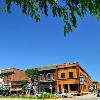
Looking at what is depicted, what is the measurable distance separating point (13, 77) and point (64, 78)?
20.5 meters

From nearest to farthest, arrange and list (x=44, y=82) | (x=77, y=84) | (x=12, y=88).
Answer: (x=77, y=84) → (x=44, y=82) → (x=12, y=88)

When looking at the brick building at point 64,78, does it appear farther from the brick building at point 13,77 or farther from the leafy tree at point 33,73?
the brick building at point 13,77

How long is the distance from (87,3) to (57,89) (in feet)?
245

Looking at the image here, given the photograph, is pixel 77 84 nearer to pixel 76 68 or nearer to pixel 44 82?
pixel 76 68

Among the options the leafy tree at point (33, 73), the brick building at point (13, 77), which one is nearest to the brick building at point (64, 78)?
the leafy tree at point (33, 73)

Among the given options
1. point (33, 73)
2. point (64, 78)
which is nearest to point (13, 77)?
point (33, 73)

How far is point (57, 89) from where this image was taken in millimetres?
81938

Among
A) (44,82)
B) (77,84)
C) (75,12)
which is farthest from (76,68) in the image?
(75,12)

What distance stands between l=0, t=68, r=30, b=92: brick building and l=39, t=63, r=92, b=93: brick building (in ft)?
32.6

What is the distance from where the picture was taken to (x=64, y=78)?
81.9 metres

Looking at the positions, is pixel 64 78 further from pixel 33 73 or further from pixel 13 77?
pixel 13 77

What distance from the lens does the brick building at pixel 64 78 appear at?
79100 mm

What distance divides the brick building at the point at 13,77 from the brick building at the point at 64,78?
391 inches

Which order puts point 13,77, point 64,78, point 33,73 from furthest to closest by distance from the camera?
point 13,77 < point 33,73 < point 64,78
